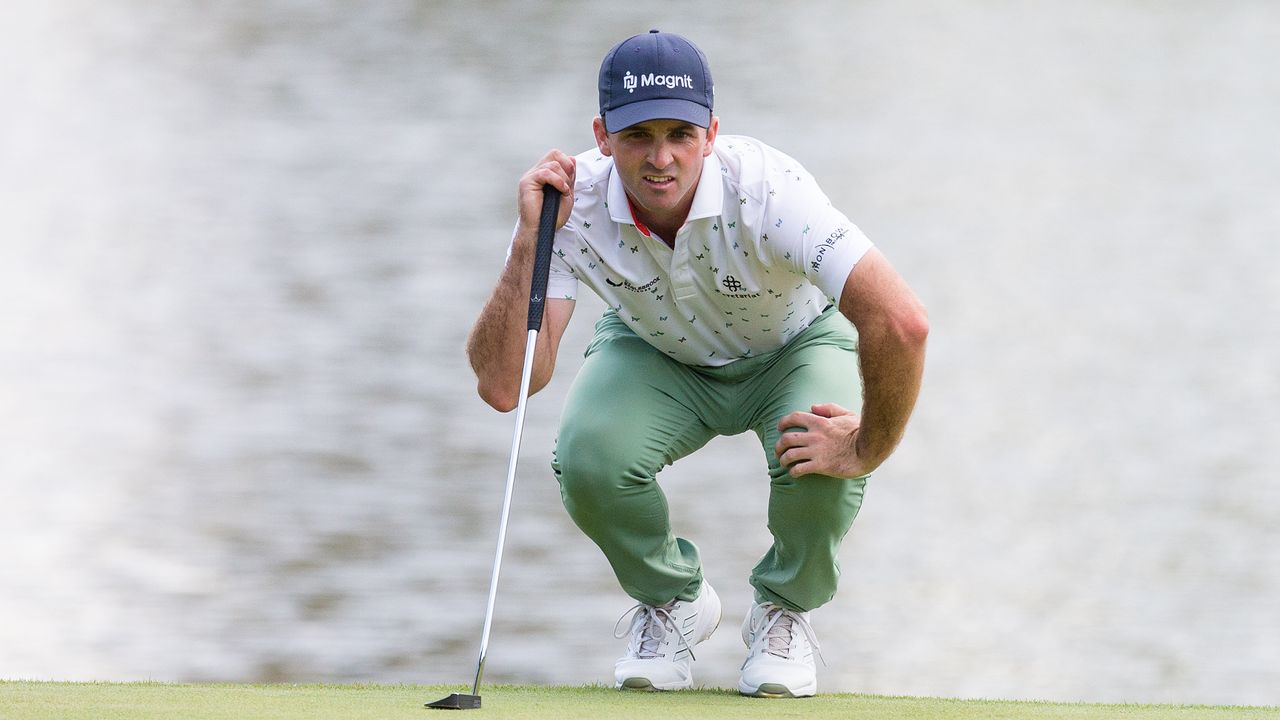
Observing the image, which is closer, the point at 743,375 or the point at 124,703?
the point at 124,703

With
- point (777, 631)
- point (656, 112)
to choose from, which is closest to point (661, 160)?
point (656, 112)

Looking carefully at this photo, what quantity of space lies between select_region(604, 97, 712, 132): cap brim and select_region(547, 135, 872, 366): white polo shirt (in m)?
0.08

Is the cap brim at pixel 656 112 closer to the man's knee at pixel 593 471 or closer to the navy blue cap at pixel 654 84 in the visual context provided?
the navy blue cap at pixel 654 84

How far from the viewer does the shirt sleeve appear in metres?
1.92

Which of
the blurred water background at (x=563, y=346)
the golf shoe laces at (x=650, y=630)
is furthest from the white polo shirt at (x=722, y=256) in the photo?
the blurred water background at (x=563, y=346)

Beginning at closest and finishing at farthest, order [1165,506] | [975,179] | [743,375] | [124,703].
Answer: [124,703] < [743,375] < [1165,506] < [975,179]

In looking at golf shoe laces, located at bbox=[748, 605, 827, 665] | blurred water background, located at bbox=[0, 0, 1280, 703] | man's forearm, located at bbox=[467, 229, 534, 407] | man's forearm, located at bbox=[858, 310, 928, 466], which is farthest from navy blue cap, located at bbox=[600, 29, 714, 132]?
blurred water background, located at bbox=[0, 0, 1280, 703]

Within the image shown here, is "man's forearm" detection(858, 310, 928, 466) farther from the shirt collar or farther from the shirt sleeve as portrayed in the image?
the shirt collar

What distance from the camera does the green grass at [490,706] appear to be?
A: 167 cm

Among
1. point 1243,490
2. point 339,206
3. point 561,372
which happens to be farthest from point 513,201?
point 1243,490

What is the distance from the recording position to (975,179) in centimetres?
518

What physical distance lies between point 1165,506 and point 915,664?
1.11 meters

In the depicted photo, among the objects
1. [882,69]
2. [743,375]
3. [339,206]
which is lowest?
[743,375]

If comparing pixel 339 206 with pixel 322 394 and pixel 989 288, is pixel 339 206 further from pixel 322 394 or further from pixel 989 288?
pixel 989 288
